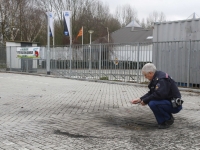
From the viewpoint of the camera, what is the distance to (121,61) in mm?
14820

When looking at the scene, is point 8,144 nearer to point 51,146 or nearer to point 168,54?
point 51,146

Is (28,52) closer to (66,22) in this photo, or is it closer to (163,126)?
(66,22)

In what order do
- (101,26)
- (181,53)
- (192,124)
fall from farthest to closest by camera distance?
1. (101,26)
2. (181,53)
3. (192,124)

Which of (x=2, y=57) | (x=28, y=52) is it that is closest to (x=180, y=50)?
(x=28, y=52)

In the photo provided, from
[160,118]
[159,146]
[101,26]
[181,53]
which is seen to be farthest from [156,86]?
[101,26]

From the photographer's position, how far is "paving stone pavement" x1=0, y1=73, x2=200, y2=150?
15.2 ft

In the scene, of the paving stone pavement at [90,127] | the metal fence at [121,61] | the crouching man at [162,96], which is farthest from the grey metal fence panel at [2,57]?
the crouching man at [162,96]

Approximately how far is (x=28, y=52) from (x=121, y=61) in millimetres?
9374

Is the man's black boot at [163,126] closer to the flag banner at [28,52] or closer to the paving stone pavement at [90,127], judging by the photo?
the paving stone pavement at [90,127]

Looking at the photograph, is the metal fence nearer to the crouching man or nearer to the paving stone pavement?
the paving stone pavement

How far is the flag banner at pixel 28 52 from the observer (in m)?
20.8

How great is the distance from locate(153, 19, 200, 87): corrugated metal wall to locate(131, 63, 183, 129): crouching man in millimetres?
6593

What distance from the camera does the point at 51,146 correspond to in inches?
179

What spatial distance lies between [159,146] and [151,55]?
9.26 meters
